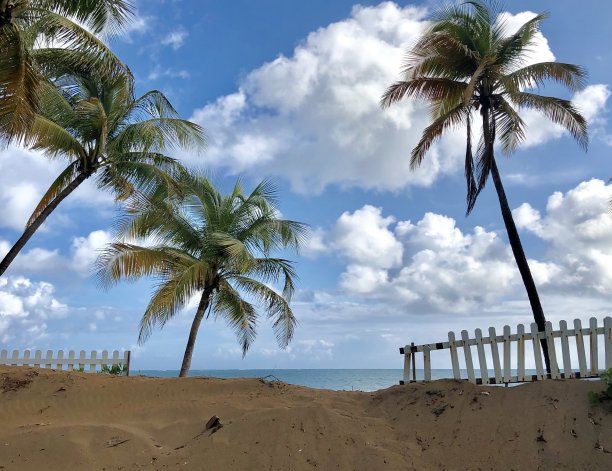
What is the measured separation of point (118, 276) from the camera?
15.1 meters

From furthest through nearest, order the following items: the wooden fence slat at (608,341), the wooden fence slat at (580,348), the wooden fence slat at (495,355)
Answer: the wooden fence slat at (495,355) < the wooden fence slat at (580,348) < the wooden fence slat at (608,341)

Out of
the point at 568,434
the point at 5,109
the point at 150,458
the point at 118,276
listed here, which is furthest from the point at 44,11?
the point at 568,434

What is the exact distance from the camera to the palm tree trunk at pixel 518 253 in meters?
12.9

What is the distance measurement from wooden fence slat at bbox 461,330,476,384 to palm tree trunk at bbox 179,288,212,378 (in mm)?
8805

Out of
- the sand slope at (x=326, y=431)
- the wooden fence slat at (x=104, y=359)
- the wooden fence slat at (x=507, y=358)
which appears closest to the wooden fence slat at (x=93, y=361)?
the wooden fence slat at (x=104, y=359)

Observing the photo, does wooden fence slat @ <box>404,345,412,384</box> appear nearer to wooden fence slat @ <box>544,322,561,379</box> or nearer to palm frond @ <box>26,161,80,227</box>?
wooden fence slat @ <box>544,322,561,379</box>

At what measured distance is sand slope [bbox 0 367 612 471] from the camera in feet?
24.6

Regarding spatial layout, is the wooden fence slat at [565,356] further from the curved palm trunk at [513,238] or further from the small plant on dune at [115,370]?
the small plant on dune at [115,370]

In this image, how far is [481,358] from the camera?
379 inches

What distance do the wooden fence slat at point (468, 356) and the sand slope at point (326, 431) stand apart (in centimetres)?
34

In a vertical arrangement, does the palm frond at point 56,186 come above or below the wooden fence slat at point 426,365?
above

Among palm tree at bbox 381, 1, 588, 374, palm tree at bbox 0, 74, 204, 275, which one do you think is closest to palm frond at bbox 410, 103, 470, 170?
palm tree at bbox 381, 1, 588, 374

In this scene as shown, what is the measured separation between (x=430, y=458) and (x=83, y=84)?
43.7 feet

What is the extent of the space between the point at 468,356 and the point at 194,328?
9.17 meters
